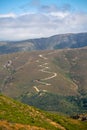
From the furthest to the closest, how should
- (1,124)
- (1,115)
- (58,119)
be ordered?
(58,119) → (1,115) → (1,124)

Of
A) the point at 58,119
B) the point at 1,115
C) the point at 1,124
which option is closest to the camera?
the point at 1,124

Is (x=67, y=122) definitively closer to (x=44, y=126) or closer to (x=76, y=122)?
(x=76, y=122)

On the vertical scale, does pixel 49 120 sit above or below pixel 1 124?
below

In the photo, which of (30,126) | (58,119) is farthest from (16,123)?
(58,119)

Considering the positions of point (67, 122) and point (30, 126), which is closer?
point (30, 126)

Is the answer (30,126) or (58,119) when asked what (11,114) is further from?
(58,119)

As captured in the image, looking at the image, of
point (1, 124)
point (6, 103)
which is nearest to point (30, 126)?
point (1, 124)
